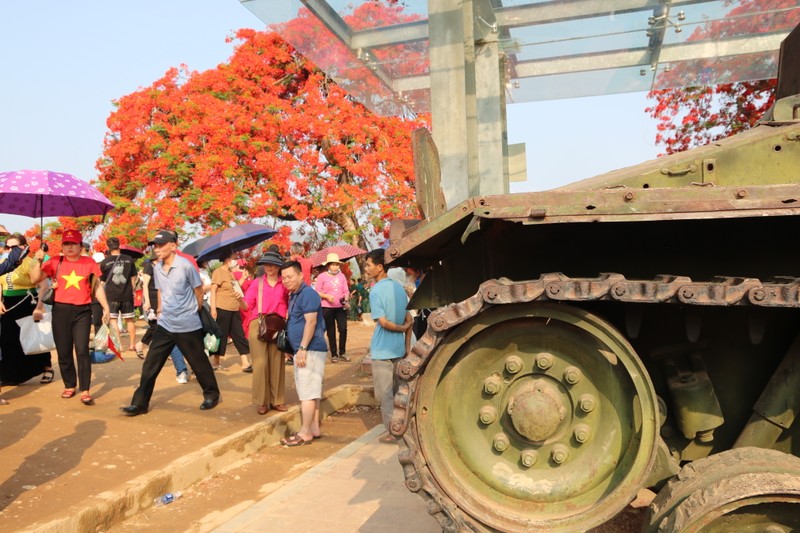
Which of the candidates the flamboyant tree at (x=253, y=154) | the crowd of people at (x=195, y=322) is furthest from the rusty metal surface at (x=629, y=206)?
the flamboyant tree at (x=253, y=154)

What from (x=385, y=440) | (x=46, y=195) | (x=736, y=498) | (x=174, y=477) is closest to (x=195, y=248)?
(x=46, y=195)

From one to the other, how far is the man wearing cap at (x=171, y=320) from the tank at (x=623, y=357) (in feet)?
16.1

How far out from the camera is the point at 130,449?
277 inches

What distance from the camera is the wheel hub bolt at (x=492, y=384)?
3552 millimetres

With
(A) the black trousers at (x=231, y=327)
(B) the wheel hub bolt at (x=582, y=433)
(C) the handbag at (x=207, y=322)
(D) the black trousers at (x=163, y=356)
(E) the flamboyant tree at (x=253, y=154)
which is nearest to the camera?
(B) the wheel hub bolt at (x=582, y=433)

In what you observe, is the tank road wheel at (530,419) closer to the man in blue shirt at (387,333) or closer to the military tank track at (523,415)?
the military tank track at (523,415)

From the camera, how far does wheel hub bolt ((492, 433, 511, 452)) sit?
3545 millimetres

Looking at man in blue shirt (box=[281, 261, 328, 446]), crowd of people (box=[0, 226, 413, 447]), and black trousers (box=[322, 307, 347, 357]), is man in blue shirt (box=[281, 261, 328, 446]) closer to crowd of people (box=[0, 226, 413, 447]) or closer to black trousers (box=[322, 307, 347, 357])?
crowd of people (box=[0, 226, 413, 447])

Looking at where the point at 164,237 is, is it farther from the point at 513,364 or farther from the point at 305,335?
the point at 513,364

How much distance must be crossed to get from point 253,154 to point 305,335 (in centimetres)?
1292

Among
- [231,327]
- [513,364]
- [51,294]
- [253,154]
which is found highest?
[253,154]

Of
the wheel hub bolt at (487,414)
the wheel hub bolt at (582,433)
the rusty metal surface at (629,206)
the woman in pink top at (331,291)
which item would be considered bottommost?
the wheel hub bolt at (582,433)

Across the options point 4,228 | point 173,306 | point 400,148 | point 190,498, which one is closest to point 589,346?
point 190,498

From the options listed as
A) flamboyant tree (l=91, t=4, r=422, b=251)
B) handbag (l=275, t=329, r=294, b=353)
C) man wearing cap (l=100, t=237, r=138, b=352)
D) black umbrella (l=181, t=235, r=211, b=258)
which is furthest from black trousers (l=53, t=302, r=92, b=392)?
flamboyant tree (l=91, t=4, r=422, b=251)
